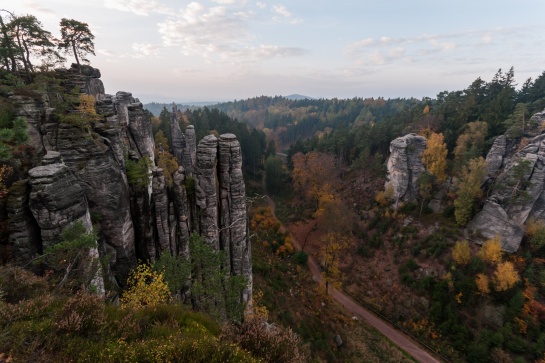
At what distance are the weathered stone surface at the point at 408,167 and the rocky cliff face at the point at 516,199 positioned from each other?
1264cm

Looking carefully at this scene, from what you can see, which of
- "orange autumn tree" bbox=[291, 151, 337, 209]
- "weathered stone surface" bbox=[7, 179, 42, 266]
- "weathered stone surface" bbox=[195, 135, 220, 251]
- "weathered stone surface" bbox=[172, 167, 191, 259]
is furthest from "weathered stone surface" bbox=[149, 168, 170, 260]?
"orange autumn tree" bbox=[291, 151, 337, 209]

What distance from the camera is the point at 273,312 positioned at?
103 feet

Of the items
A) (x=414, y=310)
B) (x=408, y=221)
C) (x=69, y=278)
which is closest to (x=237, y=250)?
(x=69, y=278)

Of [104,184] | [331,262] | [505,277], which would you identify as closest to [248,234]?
[104,184]

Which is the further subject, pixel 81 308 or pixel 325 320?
pixel 325 320

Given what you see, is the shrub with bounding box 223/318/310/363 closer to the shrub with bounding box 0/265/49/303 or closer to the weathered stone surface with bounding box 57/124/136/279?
the shrub with bounding box 0/265/49/303

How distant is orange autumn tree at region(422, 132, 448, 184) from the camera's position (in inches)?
2072

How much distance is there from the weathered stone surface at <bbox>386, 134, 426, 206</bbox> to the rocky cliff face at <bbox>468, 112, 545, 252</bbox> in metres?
12.6

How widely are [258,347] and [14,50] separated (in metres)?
37.0

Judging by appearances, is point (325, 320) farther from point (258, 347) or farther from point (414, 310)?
point (258, 347)

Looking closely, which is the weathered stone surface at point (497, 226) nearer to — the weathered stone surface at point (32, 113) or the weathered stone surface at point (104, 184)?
the weathered stone surface at point (104, 184)

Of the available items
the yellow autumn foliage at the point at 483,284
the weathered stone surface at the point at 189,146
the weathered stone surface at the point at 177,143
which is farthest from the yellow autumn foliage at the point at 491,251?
the weathered stone surface at the point at 177,143

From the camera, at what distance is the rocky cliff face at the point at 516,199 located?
140 ft

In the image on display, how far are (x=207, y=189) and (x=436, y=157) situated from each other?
5118 centimetres
